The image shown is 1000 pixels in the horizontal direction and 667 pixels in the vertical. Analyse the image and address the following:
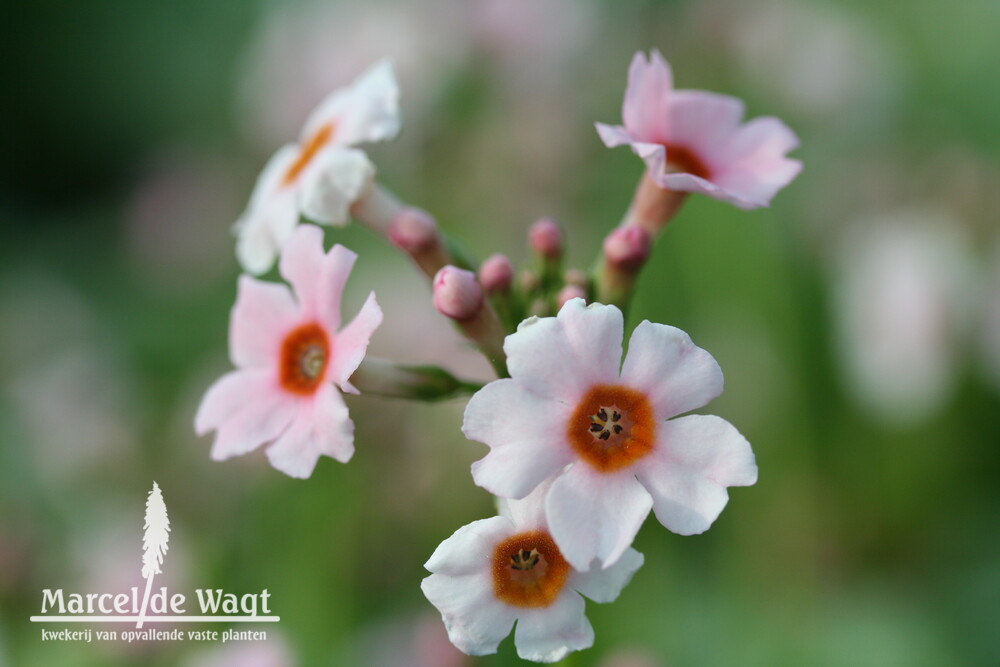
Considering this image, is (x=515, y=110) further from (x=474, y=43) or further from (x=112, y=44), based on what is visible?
(x=112, y=44)

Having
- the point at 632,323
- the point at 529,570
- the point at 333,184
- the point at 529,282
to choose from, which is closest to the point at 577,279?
the point at 529,282

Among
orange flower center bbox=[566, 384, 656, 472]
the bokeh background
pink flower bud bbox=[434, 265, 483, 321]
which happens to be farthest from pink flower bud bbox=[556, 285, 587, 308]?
the bokeh background

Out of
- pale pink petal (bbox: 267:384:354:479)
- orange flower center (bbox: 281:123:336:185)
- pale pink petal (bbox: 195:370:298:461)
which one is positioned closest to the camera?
pale pink petal (bbox: 267:384:354:479)

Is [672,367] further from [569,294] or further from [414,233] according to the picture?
[414,233]

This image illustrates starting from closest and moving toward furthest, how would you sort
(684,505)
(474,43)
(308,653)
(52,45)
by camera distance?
(684,505) < (308,653) < (474,43) < (52,45)

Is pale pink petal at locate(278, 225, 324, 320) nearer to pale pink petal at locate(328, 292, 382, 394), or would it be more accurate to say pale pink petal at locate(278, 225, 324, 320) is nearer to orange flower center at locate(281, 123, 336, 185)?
pale pink petal at locate(328, 292, 382, 394)

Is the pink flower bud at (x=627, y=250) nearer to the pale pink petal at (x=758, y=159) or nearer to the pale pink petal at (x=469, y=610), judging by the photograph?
the pale pink petal at (x=758, y=159)

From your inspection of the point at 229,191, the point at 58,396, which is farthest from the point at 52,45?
the point at 58,396

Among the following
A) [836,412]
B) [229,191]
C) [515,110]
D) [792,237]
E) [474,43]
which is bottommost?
[836,412]
